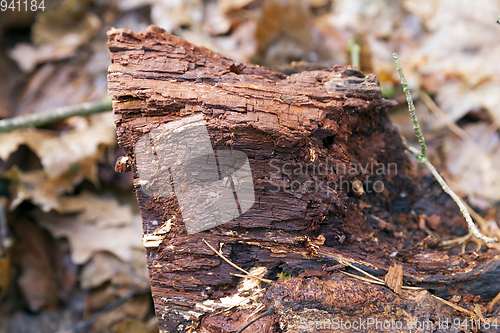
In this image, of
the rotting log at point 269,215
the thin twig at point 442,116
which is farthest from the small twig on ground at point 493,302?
the thin twig at point 442,116

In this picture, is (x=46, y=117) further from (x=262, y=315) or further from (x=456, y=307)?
(x=456, y=307)

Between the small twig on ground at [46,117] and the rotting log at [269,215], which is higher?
the small twig on ground at [46,117]

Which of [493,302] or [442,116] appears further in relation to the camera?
[442,116]

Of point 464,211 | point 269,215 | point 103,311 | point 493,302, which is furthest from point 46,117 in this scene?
point 493,302

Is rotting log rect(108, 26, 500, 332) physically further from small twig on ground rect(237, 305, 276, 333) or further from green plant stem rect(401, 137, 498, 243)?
green plant stem rect(401, 137, 498, 243)

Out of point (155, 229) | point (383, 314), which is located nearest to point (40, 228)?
point (155, 229)

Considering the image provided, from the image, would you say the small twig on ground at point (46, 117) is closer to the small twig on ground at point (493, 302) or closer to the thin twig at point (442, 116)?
the small twig on ground at point (493, 302)
